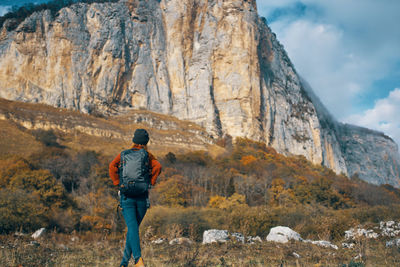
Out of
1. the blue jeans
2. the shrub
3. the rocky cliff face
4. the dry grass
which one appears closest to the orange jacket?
the blue jeans

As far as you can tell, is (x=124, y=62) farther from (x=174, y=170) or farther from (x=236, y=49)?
(x=174, y=170)

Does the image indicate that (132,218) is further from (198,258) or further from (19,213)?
(19,213)

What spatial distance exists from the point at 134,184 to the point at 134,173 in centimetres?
13

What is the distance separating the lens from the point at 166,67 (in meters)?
75.5

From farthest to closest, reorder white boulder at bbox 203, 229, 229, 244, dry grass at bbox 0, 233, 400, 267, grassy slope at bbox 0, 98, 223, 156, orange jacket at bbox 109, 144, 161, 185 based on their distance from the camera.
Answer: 1. grassy slope at bbox 0, 98, 223, 156
2. white boulder at bbox 203, 229, 229, 244
3. dry grass at bbox 0, 233, 400, 267
4. orange jacket at bbox 109, 144, 161, 185

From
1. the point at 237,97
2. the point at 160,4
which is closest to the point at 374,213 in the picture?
the point at 237,97

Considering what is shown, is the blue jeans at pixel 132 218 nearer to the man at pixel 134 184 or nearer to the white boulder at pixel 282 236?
the man at pixel 134 184

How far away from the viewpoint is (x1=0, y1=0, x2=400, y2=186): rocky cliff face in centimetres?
6506

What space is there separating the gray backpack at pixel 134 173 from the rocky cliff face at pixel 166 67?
6123cm

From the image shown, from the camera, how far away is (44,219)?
20344 mm

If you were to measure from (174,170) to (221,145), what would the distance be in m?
25.6

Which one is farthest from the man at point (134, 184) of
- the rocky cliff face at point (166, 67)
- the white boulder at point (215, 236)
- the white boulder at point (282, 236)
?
the rocky cliff face at point (166, 67)

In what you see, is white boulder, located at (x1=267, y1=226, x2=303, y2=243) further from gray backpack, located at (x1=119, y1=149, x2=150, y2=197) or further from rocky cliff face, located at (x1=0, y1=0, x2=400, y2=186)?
rocky cliff face, located at (x1=0, y1=0, x2=400, y2=186)

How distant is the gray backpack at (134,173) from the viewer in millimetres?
4246
